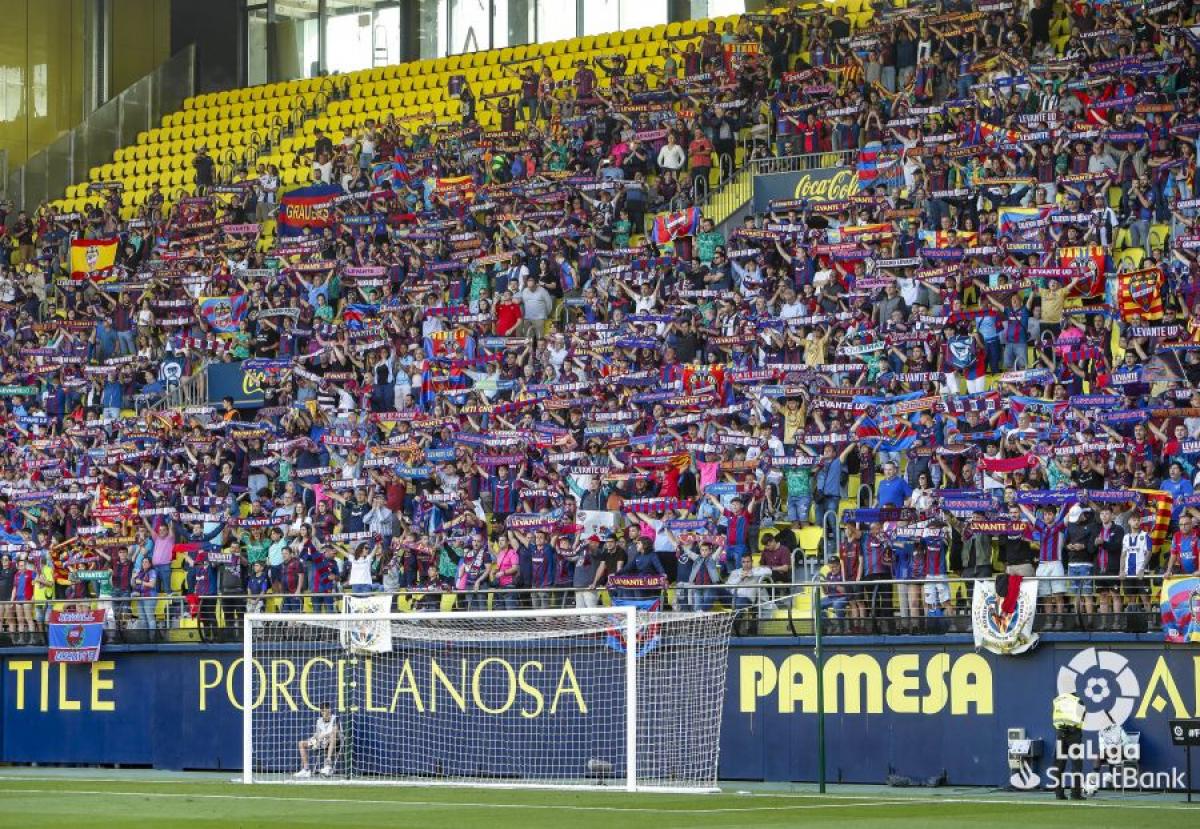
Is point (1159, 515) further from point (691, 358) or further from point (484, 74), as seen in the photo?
point (484, 74)

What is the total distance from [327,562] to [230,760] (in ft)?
9.47

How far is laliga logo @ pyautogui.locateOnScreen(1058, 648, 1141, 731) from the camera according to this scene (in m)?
21.4

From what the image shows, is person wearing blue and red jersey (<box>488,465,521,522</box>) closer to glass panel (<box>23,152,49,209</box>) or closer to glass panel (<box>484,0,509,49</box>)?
A: glass panel (<box>484,0,509,49</box>)

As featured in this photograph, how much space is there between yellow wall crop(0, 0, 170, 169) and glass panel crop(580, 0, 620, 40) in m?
11.2

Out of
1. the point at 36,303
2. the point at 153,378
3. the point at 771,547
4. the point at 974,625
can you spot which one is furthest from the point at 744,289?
the point at 36,303

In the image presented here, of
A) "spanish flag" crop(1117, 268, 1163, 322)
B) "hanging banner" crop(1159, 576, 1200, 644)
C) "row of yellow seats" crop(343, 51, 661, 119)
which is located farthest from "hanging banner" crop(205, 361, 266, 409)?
"hanging banner" crop(1159, 576, 1200, 644)

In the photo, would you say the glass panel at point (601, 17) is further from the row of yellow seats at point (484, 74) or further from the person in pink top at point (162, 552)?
the person in pink top at point (162, 552)

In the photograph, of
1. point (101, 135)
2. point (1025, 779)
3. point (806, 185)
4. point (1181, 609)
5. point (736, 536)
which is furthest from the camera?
point (101, 135)

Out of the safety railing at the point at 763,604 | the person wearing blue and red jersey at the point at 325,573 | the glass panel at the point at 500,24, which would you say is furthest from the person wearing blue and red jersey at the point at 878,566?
the glass panel at the point at 500,24

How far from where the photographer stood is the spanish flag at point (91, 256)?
130 ft

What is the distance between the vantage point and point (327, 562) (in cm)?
2772

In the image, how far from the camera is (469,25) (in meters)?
44.9

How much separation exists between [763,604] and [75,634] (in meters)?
10.3

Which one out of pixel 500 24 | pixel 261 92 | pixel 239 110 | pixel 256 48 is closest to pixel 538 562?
pixel 500 24
